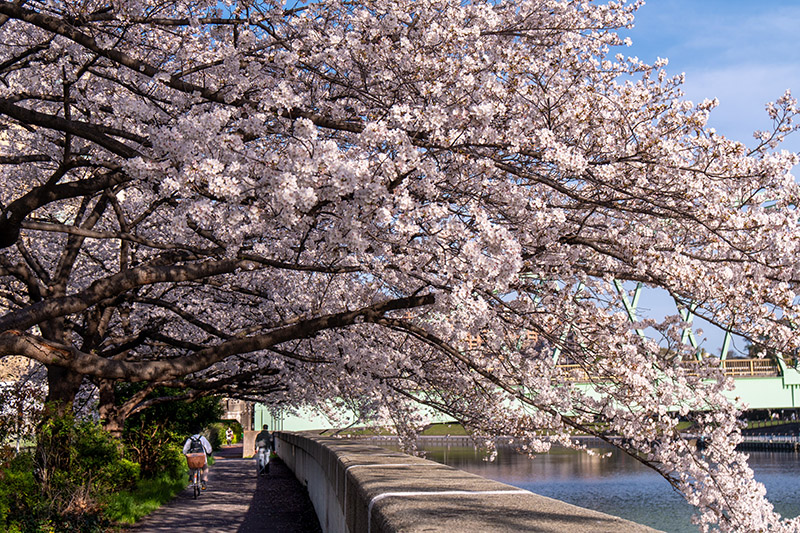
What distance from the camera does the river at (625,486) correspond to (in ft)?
84.9

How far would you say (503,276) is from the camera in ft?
17.7

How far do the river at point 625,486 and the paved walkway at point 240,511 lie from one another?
1065 centimetres

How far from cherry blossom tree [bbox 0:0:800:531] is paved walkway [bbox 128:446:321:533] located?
448cm

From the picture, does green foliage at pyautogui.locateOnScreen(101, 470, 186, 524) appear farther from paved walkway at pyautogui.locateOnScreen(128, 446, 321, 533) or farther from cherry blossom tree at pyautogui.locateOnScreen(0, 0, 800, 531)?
cherry blossom tree at pyautogui.locateOnScreen(0, 0, 800, 531)

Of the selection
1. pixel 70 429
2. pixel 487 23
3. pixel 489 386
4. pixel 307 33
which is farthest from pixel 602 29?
pixel 70 429

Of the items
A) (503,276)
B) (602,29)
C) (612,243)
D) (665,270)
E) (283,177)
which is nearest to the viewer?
(283,177)

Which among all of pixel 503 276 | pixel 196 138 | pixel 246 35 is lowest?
pixel 503 276

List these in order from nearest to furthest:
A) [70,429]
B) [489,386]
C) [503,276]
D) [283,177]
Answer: [283,177]
[503,276]
[489,386]
[70,429]

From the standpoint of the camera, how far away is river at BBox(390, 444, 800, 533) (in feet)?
84.9

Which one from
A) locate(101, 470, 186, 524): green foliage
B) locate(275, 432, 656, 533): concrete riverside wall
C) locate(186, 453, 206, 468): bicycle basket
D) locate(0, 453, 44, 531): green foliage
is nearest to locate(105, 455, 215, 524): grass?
locate(101, 470, 186, 524): green foliage

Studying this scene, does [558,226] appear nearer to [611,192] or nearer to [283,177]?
[611,192]

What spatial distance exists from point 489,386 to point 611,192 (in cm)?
319

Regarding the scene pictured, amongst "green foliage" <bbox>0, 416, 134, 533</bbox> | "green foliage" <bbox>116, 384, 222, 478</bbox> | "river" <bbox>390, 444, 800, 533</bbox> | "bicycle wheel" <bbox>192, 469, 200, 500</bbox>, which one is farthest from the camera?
"river" <bbox>390, 444, 800, 533</bbox>

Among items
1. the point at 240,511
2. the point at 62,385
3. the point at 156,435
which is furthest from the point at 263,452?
the point at 62,385
